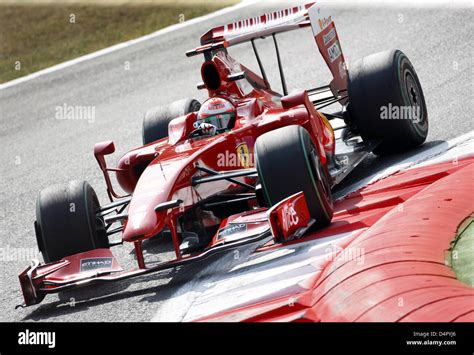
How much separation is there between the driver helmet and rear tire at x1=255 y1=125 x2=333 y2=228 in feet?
3.98

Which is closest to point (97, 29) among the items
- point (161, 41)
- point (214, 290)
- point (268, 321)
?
point (161, 41)

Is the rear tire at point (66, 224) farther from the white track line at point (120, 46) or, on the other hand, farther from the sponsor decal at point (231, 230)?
the white track line at point (120, 46)

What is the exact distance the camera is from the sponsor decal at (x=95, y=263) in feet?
24.9

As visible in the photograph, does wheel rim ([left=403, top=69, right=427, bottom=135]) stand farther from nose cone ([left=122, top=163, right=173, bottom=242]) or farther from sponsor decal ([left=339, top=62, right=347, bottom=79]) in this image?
nose cone ([left=122, top=163, right=173, bottom=242])

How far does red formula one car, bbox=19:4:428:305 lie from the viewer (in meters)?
7.36

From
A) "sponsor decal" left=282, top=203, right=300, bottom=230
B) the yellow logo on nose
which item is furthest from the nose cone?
"sponsor decal" left=282, top=203, right=300, bottom=230

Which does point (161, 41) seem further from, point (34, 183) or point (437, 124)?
point (437, 124)

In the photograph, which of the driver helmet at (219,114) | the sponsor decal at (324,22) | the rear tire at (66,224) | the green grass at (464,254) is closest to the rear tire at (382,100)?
the sponsor decal at (324,22)

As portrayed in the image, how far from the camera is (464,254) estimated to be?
20.1 feet

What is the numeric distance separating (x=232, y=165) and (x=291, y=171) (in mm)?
1012

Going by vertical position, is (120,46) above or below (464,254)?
above

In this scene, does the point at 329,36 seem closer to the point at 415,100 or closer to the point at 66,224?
the point at 415,100

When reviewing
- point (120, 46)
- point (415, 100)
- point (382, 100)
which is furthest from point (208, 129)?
point (120, 46)

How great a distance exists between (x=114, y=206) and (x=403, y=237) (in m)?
2.85
